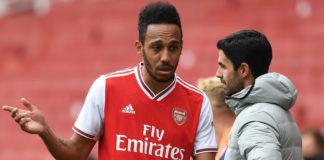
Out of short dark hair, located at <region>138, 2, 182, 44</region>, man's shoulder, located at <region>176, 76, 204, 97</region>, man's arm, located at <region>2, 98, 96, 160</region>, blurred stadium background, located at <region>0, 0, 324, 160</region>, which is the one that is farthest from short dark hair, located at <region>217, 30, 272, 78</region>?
blurred stadium background, located at <region>0, 0, 324, 160</region>

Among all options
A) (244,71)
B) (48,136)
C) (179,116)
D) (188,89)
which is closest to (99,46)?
(188,89)

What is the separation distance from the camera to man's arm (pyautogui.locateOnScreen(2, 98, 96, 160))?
4402mm

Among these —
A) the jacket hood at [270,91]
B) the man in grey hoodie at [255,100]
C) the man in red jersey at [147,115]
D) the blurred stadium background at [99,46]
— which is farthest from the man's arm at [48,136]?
the blurred stadium background at [99,46]

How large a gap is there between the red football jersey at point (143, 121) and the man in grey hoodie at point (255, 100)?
46 cm

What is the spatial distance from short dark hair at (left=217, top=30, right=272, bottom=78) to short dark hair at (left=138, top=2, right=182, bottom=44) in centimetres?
44

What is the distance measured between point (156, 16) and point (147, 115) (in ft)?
1.63

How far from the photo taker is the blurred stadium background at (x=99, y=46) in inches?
476

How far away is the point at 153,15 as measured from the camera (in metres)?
4.62

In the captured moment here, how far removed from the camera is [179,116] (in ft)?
15.4

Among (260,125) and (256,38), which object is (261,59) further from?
(260,125)

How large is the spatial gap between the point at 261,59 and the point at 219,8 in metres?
9.71

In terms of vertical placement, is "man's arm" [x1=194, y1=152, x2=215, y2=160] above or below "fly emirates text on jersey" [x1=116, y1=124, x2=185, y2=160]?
below

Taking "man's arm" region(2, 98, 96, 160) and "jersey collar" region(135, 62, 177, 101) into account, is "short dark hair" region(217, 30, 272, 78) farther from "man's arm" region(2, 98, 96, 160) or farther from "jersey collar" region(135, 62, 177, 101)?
"man's arm" region(2, 98, 96, 160)

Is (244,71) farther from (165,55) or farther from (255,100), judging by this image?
(165,55)
